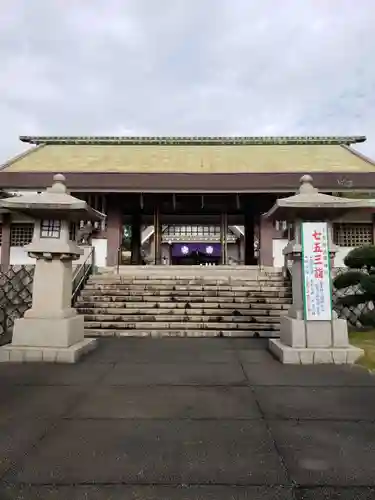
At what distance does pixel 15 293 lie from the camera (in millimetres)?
11188

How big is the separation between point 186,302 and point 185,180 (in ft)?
17.3

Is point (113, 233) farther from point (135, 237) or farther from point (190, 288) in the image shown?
point (190, 288)

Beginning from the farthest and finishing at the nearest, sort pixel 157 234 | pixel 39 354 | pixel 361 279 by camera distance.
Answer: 1. pixel 157 234
2. pixel 361 279
3. pixel 39 354

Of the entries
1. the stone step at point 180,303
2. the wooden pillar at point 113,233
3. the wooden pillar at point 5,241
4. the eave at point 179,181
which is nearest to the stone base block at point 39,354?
the stone step at point 180,303

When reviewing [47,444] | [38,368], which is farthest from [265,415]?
[38,368]

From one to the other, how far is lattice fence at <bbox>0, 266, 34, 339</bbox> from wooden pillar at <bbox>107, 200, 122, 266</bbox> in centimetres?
307

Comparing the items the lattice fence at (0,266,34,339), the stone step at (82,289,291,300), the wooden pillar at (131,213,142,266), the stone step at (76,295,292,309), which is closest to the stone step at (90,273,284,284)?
the stone step at (82,289,291,300)

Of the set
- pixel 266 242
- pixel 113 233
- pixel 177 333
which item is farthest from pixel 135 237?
pixel 177 333

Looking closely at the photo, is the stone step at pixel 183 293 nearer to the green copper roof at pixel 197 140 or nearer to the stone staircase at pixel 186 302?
the stone staircase at pixel 186 302

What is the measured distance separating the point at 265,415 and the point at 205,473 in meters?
1.28

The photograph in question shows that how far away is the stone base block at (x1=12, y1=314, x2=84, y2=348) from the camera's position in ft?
20.1

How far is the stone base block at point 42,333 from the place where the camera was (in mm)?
6129

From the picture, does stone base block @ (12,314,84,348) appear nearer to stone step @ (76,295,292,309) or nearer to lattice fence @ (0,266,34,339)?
stone step @ (76,295,292,309)

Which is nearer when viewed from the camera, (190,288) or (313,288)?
(313,288)
